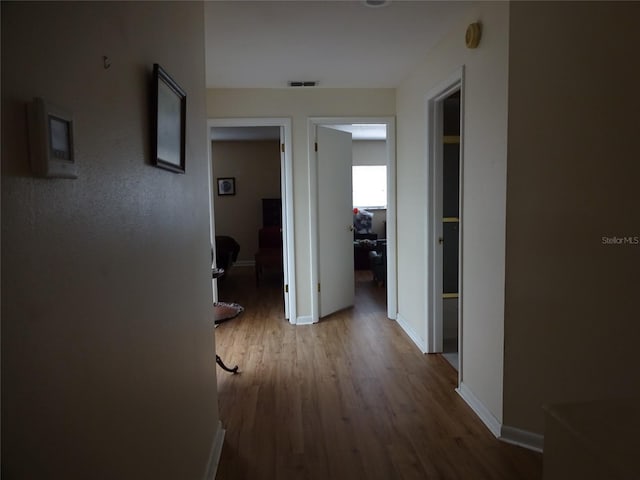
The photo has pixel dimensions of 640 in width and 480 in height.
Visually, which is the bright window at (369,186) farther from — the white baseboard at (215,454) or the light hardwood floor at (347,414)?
the white baseboard at (215,454)

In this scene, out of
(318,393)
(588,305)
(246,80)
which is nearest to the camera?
(588,305)

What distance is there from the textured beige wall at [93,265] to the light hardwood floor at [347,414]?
0.78m

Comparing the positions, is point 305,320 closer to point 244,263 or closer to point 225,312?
point 225,312

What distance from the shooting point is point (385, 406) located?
8.97 feet

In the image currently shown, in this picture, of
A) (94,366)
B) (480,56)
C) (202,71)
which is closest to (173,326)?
(94,366)

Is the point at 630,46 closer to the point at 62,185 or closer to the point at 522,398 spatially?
the point at 522,398

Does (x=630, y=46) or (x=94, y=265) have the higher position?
(x=630, y=46)

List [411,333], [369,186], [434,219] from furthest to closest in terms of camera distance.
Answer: [369,186]
[411,333]
[434,219]

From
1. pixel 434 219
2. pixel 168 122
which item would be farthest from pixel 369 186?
pixel 168 122

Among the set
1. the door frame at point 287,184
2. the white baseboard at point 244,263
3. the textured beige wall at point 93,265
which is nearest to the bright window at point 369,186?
the white baseboard at point 244,263

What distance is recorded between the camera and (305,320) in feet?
15.0

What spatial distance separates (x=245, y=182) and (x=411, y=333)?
4970 mm

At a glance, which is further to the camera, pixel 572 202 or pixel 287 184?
pixel 287 184

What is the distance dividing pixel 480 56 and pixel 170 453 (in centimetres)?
241
